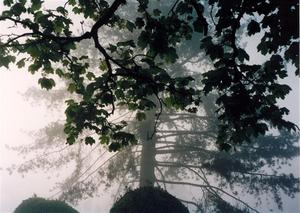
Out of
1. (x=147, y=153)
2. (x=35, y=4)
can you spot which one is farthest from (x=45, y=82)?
(x=147, y=153)

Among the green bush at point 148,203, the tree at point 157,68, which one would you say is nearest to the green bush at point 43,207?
the green bush at point 148,203

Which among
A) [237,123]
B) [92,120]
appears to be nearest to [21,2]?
[92,120]

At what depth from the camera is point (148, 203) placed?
567 inches

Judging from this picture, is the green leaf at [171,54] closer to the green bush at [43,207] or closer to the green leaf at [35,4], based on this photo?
the green leaf at [35,4]

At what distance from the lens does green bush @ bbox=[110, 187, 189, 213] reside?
14312mm

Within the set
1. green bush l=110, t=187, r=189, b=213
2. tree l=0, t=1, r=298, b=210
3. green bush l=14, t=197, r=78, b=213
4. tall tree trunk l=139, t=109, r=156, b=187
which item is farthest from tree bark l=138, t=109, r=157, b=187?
tree l=0, t=1, r=298, b=210

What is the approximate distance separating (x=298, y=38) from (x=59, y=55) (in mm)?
3712

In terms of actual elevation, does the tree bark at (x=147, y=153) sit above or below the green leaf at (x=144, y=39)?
above

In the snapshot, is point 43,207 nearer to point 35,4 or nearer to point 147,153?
point 147,153

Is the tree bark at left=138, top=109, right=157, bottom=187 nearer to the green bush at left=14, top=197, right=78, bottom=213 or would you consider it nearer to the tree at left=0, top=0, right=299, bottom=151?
the green bush at left=14, top=197, right=78, bottom=213

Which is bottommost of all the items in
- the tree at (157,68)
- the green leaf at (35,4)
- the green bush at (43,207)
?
the tree at (157,68)

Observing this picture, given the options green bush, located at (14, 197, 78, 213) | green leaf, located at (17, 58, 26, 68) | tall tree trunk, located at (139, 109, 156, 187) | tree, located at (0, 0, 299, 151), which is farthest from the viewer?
tall tree trunk, located at (139, 109, 156, 187)

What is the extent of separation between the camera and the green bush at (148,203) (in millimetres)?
14312

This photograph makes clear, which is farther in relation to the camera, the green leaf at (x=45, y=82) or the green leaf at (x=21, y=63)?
the green leaf at (x=45, y=82)
